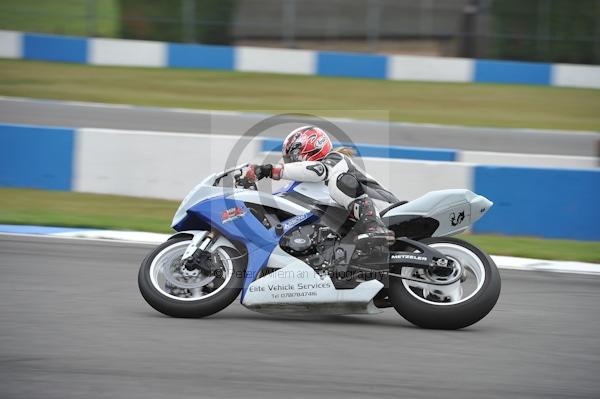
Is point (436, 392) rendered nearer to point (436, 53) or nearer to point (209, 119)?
point (209, 119)

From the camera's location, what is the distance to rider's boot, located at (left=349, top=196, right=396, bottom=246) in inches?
234

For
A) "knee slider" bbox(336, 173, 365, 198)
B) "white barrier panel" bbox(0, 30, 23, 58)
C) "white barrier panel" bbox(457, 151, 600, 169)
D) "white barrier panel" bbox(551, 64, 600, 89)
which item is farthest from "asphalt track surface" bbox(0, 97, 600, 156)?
"knee slider" bbox(336, 173, 365, 198)

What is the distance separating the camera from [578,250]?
380 inches

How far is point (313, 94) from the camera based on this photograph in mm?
21312

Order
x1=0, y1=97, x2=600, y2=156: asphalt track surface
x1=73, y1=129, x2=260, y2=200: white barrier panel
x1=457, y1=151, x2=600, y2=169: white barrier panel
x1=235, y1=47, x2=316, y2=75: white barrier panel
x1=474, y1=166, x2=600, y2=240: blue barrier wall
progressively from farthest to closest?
x1=235, y1=47, x2=316, y2=75: white barrier panel, x1=0, y1=97, x2=600, y2=156: asphalt track surface, x1=457, y1=151, x2=600, y2=169: white barrier panel, x1=73, y1=129, x2=260, y2=200: white barrier panel, x1=474, y1=166, x2=600, y2=240: blue barrier wall

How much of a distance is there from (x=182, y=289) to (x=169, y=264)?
192 millimetres

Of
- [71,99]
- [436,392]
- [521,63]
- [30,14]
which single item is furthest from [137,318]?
[30,14]

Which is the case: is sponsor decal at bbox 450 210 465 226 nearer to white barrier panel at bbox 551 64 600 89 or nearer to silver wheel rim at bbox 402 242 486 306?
silver wheel rim at bbox 402 242 486 306

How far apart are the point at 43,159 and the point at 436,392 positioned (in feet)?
25.9

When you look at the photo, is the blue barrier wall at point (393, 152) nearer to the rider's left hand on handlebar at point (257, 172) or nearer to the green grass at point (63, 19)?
the rider's left hand on handlebar at point (257, 172)

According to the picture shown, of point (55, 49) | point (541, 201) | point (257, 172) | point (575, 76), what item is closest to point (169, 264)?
point (257, 172)

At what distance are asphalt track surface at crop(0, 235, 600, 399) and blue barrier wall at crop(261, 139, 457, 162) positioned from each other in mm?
4401

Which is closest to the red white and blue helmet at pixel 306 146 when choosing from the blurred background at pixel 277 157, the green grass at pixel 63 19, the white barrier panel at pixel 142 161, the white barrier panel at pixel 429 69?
the blurred background at pixel 277 157

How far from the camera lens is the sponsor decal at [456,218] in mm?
6094
